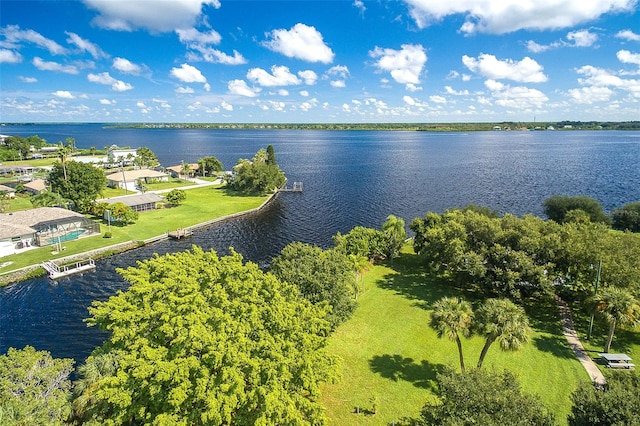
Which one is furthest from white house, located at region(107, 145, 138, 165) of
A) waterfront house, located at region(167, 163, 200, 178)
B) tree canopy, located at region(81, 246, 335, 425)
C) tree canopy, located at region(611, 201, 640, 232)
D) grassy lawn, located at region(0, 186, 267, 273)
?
tree canopy, located at region(611, 201, 640, 232)

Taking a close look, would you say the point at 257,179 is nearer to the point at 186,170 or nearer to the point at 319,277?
the point at 186,170

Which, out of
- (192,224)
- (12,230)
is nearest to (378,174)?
(192,224)

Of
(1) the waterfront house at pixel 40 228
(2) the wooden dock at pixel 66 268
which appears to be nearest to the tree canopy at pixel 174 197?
(1) the waterfront house at pixel 40 228

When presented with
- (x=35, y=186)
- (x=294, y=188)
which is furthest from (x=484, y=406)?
(x=35, y=186)

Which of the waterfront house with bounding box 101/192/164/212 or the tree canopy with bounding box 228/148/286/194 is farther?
the tree canopy with bounding box 228/148/286/194

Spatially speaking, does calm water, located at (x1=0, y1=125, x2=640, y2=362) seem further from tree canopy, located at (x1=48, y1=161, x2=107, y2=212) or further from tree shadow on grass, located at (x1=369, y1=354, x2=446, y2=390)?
tree shadow on grass, located at (x1=369, y1=354, x2=446, y2=390)

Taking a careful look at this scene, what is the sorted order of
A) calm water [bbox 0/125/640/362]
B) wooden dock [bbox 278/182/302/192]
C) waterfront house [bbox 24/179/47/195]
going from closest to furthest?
calm water [bbox 0/125/640/362], waterfront house [bbox 24/179/47/195], wooden dock [bbox 278/182/302/192]
